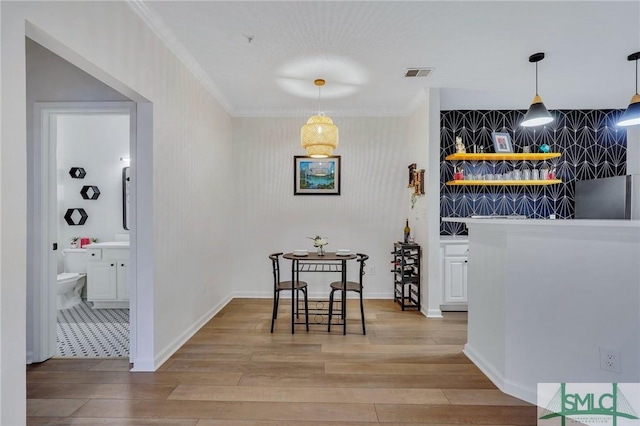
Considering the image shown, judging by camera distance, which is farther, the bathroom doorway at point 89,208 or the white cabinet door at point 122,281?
the white cabinet door at point 122,281

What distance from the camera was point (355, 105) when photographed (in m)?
4.39

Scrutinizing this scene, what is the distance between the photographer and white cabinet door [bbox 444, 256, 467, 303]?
391 cm

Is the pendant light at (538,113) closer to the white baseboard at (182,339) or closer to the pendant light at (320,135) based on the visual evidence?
the pendant light at (320,135)

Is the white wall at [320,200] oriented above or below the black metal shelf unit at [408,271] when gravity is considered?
above

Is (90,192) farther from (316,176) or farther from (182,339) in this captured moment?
(316,176)

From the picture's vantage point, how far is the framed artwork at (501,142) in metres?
4.44

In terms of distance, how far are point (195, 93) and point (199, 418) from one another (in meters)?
2.92

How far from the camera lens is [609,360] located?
5.98 ft

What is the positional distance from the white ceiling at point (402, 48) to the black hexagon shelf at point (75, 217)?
262 centimetres

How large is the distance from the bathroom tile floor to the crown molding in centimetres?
270

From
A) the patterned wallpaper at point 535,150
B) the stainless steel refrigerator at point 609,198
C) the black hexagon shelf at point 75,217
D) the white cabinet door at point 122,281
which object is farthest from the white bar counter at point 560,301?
the black hexagon shelf at point 75,217

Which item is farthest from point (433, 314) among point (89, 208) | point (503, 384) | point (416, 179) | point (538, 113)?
point (89, 208)

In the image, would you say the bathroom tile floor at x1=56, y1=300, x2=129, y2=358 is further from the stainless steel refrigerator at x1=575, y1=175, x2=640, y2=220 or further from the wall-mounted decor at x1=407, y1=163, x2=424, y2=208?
the stainless steel refrigerator at x1=575, y1=175, x2=640, y2=220

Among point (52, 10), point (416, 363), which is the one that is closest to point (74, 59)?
point (52, 10)
